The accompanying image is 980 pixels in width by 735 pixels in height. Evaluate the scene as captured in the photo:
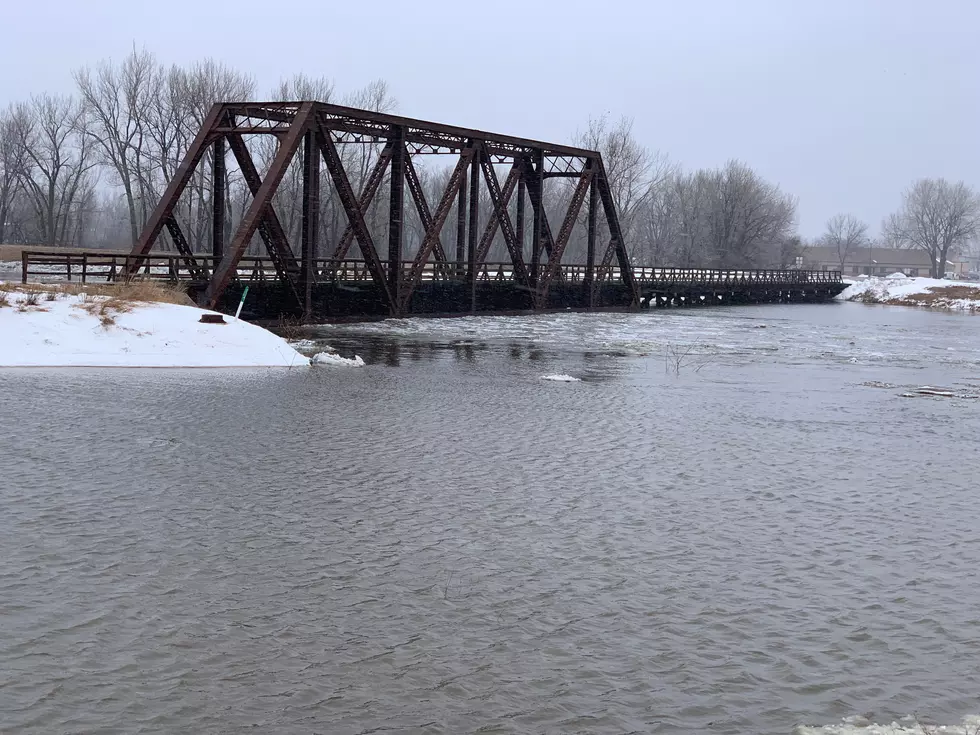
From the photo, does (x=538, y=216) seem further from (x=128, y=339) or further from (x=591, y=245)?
(x=128, y=339)

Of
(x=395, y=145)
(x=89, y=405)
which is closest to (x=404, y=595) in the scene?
(x=89, y=405)

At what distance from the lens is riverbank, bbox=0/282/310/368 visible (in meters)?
21.8

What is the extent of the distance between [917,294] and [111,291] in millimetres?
79446

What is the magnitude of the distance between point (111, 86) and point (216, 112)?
1896 inches

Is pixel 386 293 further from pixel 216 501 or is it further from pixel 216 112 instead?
pixel 216 501

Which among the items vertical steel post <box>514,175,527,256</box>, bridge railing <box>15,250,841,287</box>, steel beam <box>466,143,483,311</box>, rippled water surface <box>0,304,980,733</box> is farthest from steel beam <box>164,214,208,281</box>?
vertical steel post <box>514,175,527,256</box>

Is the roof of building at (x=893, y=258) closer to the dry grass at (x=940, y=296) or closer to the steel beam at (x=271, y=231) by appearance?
the dry grass at (x=940, y=296)

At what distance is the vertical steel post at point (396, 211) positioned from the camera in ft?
120

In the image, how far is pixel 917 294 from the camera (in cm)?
9112

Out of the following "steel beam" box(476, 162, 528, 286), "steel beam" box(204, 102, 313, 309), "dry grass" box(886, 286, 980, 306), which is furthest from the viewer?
"dry grass" box(886, 286, 980, 306)

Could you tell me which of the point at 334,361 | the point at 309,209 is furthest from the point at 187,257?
the point at 334,361

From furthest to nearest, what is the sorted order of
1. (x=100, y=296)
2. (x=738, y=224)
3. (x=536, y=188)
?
(x=738, y=224), (x=536, y=188), (x=100, y=296)

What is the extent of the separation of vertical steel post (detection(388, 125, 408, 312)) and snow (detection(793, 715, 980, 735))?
31078 millimetres

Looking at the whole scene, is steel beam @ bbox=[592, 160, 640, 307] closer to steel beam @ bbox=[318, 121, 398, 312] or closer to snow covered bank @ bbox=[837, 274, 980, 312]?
steel beam @ bbox=[318, 121, 398, 312]
